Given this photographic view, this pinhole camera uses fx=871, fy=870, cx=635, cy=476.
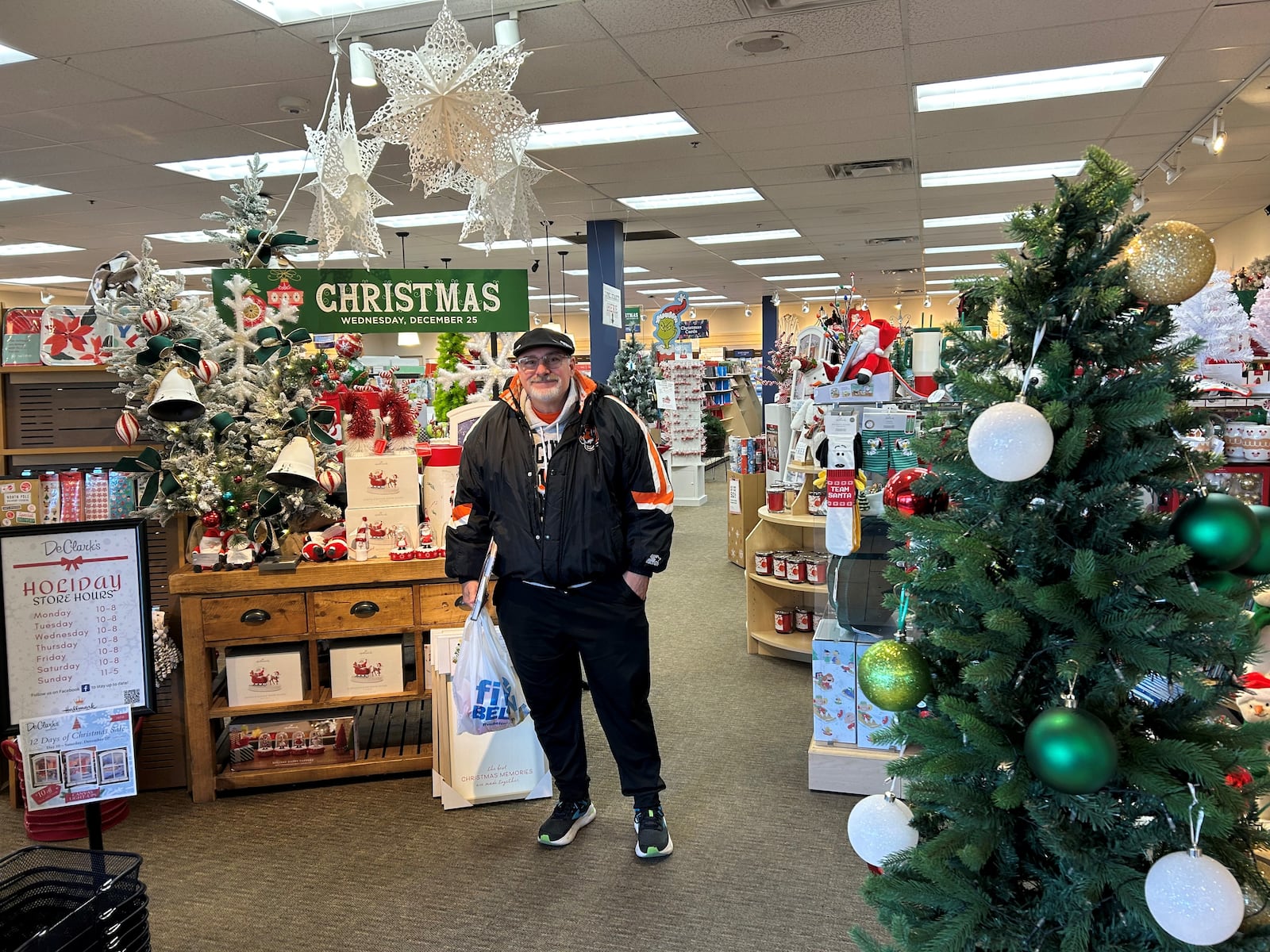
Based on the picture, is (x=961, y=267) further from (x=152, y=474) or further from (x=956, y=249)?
(x=152, y=474)

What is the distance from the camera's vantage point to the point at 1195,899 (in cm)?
120

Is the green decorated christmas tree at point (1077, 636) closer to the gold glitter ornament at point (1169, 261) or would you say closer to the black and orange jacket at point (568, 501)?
the gold glitter ornament at point (1169, 261)

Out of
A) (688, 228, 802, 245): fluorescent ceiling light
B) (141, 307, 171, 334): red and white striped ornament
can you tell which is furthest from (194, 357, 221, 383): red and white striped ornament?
(688, 228, 802, 245): fluorescent ceiling light

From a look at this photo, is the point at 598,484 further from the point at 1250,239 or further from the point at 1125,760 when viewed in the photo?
the point at 1250,239

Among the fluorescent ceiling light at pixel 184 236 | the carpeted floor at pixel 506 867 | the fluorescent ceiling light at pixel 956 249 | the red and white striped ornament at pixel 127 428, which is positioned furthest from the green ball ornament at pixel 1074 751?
the fluorescent ceiling light at pixel 956 249

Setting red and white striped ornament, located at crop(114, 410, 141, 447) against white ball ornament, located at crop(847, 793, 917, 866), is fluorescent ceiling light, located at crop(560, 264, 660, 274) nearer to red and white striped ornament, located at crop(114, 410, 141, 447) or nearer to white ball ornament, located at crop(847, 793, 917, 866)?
red and white striped ornament, located at crop(114, 410, 141, 447)

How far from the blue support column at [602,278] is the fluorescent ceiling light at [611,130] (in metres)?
2.84

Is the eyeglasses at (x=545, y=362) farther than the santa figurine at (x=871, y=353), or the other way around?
the santa figurine at (x=871, y=353)

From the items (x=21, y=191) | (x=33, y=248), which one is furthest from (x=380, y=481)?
(x=33, y=248)

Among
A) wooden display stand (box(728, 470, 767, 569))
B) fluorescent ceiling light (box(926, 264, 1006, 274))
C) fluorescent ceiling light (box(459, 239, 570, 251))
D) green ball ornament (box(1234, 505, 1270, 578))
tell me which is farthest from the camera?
fluorescent ceiling light (box(926, 264, 1006, 274))

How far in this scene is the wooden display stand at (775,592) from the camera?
16.1 ft

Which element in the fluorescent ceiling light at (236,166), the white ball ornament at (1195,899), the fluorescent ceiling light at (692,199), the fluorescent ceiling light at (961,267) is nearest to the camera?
the white ball ornament at (1195,899)

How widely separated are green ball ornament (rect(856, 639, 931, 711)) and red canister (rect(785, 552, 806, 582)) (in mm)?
3358

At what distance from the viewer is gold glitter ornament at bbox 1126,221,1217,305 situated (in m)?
1.35
